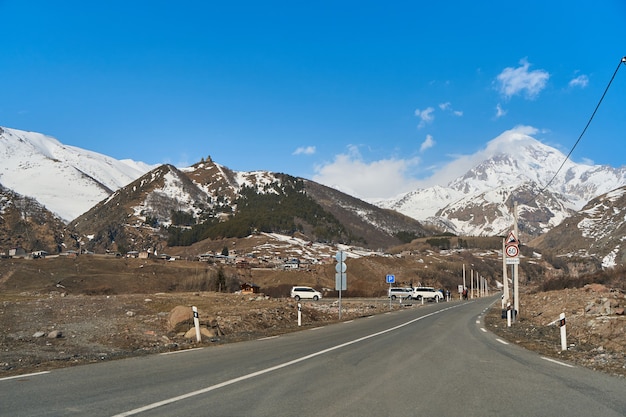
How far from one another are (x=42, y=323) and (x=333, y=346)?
44.9 ft

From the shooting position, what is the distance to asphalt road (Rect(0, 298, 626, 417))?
23.2ft

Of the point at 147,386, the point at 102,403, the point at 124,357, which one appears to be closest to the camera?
the point at 102,403

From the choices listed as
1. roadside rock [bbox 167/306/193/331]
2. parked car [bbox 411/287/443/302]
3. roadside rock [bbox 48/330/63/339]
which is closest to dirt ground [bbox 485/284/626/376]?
roadside rock [bbox 167/306/193/331]

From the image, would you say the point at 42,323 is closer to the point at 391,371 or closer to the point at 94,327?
the point at 94,327

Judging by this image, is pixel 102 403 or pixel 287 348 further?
pixel 287 348

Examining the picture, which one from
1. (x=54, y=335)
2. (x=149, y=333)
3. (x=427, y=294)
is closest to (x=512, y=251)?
(x=149, y=333)

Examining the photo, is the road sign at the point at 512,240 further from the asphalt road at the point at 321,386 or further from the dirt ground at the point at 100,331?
the asphalt road at the point at 321,386

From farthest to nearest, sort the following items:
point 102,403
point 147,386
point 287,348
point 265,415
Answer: point 287,348
point 147,386
point 102,403
point 265,415

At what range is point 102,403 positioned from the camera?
733cm

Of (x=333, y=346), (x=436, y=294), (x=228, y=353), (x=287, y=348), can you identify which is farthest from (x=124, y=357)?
(x=436, y=294)

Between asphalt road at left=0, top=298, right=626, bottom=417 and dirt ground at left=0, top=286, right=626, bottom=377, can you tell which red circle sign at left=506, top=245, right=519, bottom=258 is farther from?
asphalt road at left=0, top=298, right=626, bottom=417

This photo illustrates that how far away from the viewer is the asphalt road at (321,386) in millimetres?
7086

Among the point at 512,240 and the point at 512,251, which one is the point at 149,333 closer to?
the point at 512,251

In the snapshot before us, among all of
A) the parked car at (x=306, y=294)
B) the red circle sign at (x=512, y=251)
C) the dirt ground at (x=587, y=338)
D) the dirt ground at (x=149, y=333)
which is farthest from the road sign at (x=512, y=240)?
the parked car at (x=306, y=294)
